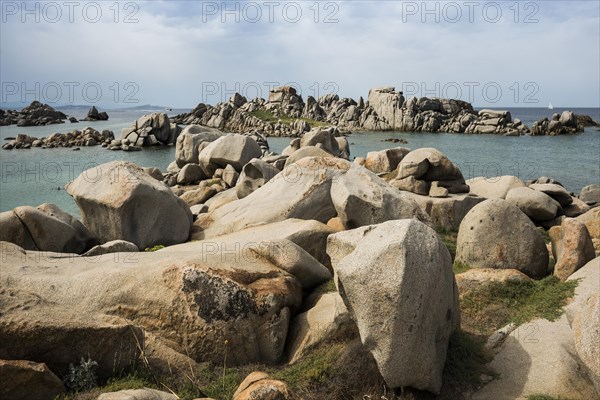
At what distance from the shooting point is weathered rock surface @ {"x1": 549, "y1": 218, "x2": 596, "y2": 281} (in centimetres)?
1337

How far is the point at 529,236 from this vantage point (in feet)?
45.8

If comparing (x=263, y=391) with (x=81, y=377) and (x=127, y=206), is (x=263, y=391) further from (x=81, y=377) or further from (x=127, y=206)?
(x=127, y=206)

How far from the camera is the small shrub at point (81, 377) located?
7895 mm

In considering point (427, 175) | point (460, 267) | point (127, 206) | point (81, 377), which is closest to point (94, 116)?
point (427, 175)

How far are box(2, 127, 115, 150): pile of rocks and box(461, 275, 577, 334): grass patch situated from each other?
6155 centimetres

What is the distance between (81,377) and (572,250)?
1169 cm

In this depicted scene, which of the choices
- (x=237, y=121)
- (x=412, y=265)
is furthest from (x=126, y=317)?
(x=237, y=121)

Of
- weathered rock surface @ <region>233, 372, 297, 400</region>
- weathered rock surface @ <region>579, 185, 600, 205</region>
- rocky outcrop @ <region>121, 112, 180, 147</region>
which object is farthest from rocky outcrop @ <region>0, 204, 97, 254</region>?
rocky outcrop @ <region>121, 112, 180, 147</region>

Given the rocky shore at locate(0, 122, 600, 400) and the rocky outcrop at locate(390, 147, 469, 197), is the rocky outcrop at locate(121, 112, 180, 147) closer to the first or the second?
the rocky outcrop at locate(390, 147, 469, 197)

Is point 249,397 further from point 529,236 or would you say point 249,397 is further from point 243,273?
point 529,236

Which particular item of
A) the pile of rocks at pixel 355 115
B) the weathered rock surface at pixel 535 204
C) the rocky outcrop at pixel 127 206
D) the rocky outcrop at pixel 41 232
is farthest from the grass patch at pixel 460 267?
the pile of rocks at pixel 355 115

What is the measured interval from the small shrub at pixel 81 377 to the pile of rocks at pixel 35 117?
117777mm

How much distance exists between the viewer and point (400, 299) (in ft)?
26.6

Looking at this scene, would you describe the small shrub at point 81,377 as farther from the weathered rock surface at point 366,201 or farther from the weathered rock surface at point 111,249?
the weathered rock surface at point 366,201
